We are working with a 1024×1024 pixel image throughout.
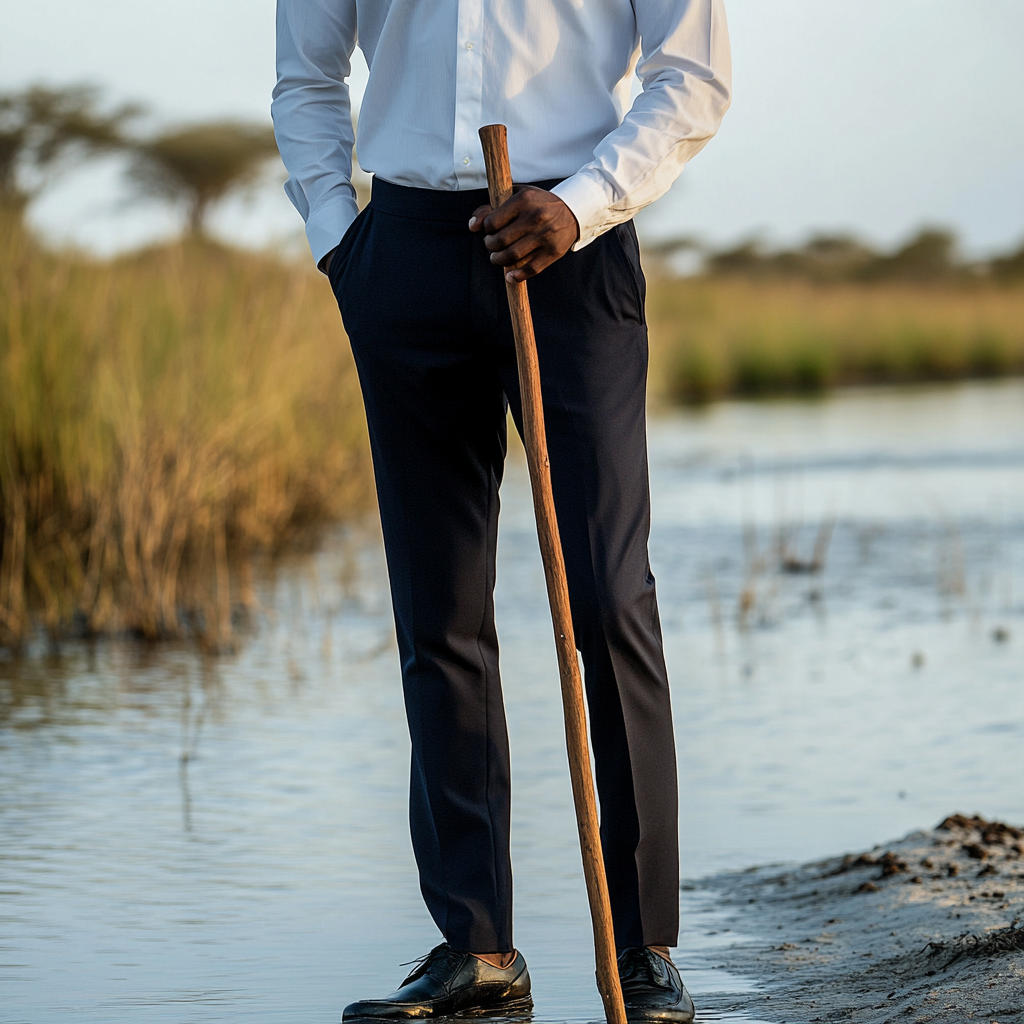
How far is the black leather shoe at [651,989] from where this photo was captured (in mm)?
2148

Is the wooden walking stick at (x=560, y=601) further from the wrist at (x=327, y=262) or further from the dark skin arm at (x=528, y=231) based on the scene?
the wrist at (x=327, y=262)

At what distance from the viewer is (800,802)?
344 cm

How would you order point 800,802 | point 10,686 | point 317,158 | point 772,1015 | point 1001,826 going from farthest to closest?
1. point 10,686
2. point 800,802
3. point 1001,826
4. point 317,158
5. point 772,1015

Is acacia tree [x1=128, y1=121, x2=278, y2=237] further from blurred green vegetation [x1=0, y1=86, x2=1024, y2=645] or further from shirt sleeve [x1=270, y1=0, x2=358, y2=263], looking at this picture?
shirt sleeve [x1=270, y1=0, x2=358, y2=263]

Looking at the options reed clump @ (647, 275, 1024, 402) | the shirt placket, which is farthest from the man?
reed clump @ (647, 275, 1024, 402)

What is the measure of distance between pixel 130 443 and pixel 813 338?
21.9 m

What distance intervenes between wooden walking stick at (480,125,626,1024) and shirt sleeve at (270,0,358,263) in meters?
0.42

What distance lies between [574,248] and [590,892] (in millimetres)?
827

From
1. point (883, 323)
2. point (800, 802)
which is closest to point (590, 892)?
point (800, 802)

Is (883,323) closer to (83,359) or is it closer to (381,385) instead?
(83,359)

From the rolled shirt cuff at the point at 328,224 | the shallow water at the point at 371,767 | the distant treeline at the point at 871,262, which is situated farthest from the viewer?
the distant treeline at the point at 871,262

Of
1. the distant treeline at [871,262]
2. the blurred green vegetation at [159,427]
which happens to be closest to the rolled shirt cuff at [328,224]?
the blurred green vegetation at [159,427]

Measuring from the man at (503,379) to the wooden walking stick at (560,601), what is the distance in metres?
0.06

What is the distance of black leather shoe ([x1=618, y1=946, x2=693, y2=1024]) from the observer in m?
2.15
